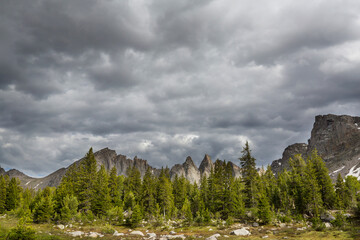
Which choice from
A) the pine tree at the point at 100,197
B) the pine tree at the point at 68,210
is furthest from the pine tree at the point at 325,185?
the pine tree at the point at 68,210

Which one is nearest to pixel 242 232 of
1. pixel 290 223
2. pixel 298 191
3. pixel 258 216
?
pixel 258 216

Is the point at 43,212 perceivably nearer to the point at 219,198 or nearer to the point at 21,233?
the point at 21,233

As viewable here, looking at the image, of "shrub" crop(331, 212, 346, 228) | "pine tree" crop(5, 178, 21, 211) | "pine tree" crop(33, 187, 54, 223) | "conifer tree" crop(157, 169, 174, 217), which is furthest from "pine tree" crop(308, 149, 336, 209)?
"pine tree" crop(5, 178, 21, 211)

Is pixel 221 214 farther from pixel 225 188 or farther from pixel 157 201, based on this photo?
pixel 157 201

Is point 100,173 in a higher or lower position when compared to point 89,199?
higher

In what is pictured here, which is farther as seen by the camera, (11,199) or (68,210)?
(11,199)

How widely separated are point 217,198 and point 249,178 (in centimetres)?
1096

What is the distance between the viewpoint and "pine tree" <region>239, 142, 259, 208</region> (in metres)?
48.9

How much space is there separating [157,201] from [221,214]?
2512 cm

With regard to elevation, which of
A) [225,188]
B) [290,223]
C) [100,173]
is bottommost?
[290,223]

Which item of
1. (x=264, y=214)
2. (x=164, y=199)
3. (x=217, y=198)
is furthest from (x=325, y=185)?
(x=164, y=199)

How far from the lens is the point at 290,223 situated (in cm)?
4400

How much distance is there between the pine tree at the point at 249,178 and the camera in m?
48.9

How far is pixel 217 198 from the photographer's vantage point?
56219 mm
